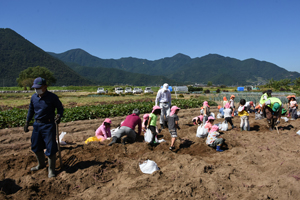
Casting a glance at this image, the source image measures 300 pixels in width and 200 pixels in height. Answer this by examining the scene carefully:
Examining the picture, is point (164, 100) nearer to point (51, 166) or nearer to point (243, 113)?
point (243, 113)

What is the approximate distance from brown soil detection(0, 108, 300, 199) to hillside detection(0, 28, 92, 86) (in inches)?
4730

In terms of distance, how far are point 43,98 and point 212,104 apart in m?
16.9

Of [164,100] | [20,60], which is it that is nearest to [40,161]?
[164,100]

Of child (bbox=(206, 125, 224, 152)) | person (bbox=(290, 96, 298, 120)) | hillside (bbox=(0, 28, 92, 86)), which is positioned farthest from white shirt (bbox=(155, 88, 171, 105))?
hillside (bbox=(0, 28, 92, 86))

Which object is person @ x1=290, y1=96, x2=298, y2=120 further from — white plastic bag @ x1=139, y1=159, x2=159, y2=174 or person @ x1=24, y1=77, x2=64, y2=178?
person @ x1=24, y1=77, x2=64, y2=178

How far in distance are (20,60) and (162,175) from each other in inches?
5577

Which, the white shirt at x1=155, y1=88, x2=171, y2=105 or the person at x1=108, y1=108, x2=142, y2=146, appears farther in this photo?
the white shirt at x1=155, y1=88, x2=171, y2=105

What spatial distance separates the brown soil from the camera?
3594 millimetres

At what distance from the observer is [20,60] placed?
122 meters

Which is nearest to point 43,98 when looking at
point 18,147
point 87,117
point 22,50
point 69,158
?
point 69,158

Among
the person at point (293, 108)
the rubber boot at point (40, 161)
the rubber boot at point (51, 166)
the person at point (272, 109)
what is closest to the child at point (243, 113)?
the person at point (272, 109)

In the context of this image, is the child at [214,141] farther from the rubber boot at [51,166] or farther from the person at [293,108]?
the person at [293,108]

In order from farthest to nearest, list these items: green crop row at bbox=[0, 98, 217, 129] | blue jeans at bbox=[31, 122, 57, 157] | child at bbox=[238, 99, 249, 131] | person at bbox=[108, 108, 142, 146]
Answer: green crop row at bbox=[0, 98, 217, 129] → child at bbox=[238, 99, 249, 131] → person at bbox=[108, 108, 142, 146] → blue jeans at bbox=[31, 122, 57, 157]

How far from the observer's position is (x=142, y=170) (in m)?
4.41
